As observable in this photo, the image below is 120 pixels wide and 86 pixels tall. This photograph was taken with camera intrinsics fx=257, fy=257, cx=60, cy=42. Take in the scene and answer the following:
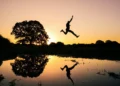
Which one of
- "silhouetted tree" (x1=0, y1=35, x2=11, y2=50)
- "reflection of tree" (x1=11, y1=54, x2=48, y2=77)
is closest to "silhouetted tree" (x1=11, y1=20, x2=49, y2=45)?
"silhouetted tree" (x1=0, y1=35, x2=11, y2=50)

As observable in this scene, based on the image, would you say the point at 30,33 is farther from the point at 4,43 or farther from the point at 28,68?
the point at 28,68

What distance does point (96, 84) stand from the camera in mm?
23844

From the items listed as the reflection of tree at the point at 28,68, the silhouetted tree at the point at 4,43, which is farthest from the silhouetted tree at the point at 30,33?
the reflection of tree at the point at 28,68

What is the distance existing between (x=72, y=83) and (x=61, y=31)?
5.02 metres

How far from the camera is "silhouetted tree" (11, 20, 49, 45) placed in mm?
101250

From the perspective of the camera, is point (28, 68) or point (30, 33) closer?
point (28, 68)

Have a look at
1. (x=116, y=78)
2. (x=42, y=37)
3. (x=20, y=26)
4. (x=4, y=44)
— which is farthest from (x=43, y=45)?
(x=116, y=78)

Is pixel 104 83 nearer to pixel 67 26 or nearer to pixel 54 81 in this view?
pixel 54 81

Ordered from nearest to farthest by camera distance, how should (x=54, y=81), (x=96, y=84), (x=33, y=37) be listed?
(x=96, y=84)
(x=54, y=81)
(x=33, y=37)

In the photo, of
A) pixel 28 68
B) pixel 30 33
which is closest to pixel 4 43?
pixel 30 33

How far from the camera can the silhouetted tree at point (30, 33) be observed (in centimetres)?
10125

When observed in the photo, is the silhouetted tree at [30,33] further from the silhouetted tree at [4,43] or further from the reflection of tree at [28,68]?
the reflection of tree at [28,68]

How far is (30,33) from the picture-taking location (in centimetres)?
10156

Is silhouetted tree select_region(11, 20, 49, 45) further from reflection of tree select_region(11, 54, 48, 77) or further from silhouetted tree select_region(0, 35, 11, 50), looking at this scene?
reflection of tree select_region(11, 54, 48, 77)
